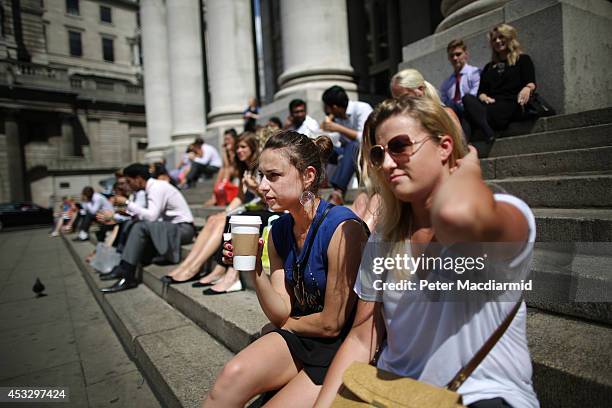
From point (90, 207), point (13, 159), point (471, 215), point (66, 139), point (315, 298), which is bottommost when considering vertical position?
point (315, 298)

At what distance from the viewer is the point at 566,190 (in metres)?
2.72

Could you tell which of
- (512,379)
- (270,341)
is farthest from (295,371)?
(512,379)

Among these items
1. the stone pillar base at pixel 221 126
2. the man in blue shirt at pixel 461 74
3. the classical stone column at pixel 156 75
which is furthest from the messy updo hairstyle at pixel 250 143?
the classical stone column at pixel 156 75

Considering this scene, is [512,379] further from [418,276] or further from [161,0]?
[161,0]

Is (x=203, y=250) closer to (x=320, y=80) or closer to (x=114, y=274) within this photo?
(x=114, y=274)

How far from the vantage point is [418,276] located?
123 centimetres

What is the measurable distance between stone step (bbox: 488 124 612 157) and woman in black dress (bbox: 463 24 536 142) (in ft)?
0.53

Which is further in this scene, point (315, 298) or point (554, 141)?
point (554, 141)

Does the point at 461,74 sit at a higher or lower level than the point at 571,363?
higher

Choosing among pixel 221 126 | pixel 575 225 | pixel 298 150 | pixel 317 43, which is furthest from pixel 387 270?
pixel 221 126

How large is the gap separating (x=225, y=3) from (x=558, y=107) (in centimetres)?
917

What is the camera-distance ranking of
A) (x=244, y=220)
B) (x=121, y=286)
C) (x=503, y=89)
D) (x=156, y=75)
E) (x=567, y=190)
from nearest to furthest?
(x=244, y=220) → (x=567, y=190) → (x=503, y=89) → (x=121, y=286) → (x=156, y=75)

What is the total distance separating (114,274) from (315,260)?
4.58 m

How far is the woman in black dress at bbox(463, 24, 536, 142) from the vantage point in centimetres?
386
